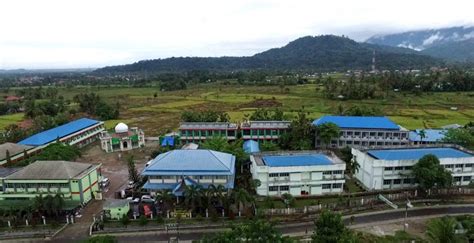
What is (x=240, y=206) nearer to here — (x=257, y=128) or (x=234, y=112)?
(x=257, y=128)

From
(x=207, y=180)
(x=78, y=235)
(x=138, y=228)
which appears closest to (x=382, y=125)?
(x=207, y=180)

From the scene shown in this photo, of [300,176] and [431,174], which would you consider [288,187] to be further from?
[431,174]

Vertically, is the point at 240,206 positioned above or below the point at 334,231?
below

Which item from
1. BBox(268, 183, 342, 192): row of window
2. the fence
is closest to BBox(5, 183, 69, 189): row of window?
the fence

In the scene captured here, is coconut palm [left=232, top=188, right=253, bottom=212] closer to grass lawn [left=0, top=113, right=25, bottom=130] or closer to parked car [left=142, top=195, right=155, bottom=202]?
parked car [left=142, top=195, right=155, bottom=202]

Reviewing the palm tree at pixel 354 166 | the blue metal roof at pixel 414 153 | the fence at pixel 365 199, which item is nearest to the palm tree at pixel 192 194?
the fence at pixel 365 199

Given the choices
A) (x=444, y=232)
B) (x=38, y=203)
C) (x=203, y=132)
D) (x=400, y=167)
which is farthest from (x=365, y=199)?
(x=38, y=203)
